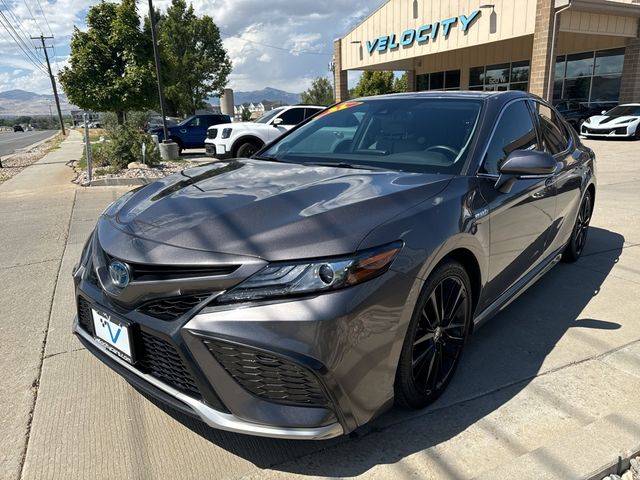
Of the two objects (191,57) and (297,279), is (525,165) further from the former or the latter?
(191,57)

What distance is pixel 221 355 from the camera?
1.82 meters

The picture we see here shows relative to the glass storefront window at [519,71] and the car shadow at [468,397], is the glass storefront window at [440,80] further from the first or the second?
the car shadow at [468,397]

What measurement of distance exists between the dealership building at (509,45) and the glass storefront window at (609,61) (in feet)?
0.14

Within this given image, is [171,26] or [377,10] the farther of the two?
[171,26]

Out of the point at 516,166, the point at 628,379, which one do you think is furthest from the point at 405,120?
the point at 628,379

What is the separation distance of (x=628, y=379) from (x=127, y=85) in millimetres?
19517

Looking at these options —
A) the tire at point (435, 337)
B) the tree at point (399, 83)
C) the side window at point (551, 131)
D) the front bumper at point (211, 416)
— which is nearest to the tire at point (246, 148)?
the side window at point (551, 131)

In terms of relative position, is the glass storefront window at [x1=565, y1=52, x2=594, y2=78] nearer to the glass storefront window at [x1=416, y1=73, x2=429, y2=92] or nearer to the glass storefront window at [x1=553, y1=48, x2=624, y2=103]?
the glass storefront window at [x1=553, y1=48, x2=624, y2=103]

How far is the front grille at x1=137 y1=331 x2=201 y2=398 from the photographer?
1937 mm

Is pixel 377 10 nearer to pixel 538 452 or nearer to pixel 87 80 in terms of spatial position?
pixel 87 80

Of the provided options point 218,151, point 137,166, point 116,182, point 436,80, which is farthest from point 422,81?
point 116,182

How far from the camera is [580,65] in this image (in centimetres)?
2255

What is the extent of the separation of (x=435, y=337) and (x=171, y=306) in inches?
50.9

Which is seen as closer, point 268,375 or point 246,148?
point 268,375
